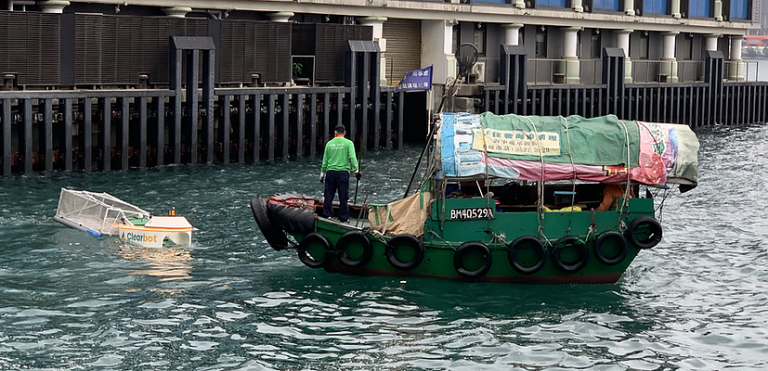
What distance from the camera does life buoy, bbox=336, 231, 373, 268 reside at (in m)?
22.0

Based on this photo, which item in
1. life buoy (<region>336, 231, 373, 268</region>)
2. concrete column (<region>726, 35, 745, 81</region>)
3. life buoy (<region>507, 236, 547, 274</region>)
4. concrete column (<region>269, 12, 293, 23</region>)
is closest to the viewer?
life buoy (<region>507, 236, 547, 274</region>)

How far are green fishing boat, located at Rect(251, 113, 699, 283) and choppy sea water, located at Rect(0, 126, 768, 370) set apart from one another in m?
0.47

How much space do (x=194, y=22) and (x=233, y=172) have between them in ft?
18.8

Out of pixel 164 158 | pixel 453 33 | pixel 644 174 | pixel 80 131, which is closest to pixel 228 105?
pixel 164 158

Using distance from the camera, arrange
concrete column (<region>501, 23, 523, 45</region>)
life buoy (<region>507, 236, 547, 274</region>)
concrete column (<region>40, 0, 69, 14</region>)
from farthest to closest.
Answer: concrete column (<region>501, 23, 523, 45</region>), concrete column (<region>40, 0, 69, 14</region>), life buoy (<region>507, 236, 547, 274</region>)

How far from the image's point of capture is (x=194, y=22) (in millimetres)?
40562

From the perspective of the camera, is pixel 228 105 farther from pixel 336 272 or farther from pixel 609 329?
pixel 609 329

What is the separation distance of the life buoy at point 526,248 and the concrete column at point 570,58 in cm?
3696

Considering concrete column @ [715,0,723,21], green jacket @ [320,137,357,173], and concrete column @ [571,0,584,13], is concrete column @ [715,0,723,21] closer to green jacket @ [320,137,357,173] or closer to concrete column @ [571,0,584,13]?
concrete column @ [571,0,584,13]

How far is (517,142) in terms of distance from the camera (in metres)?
22.3

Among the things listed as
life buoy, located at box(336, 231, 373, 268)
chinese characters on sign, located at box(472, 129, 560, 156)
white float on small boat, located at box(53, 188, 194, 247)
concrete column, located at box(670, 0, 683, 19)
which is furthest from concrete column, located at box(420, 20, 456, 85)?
life buoy, located at box(336, 231, 373, 268)

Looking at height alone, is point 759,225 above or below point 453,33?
below

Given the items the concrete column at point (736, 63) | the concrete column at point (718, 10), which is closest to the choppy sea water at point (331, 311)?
the concrete column at point (718, 10)

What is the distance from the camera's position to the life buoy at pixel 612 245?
22109mm
